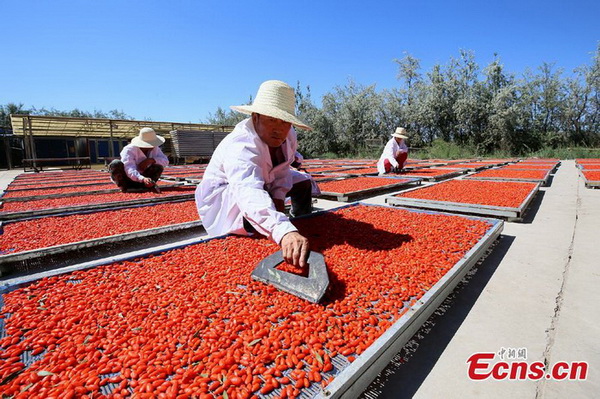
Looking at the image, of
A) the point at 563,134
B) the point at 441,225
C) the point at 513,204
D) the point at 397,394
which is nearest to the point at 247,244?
the point at 397,394

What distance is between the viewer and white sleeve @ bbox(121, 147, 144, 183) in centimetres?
570

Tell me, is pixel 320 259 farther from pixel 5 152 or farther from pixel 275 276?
pixel 5 152

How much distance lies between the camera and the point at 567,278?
2402mm

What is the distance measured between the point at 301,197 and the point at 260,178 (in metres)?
1.41

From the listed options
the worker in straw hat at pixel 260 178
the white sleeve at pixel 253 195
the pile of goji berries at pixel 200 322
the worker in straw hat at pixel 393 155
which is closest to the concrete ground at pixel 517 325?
the pile of goji berries at pixel 200 322

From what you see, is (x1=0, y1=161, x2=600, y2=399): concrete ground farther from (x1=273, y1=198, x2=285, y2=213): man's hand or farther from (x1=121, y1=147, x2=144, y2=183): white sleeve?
(x1=121, y1=147, x2=144, y2=183): white sleeve

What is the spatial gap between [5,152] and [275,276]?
26.1 metres

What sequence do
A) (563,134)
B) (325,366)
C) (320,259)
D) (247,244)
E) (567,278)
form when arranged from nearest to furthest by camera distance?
(325,366) < (320,259) < (567,278) < (247,244) < (563,134)

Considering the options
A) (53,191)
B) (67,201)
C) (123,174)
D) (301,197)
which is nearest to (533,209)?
(301,197)

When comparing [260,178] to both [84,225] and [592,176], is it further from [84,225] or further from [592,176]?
[592,176]

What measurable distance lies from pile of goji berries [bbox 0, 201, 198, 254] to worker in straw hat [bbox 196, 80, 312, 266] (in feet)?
3.58

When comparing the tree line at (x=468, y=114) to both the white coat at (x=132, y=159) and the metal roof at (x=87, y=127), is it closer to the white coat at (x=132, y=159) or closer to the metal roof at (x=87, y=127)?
the metal roof at (x=87, y=127)

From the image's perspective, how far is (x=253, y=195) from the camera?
2.16 m

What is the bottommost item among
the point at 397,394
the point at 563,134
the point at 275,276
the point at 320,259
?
the point at 397,394
